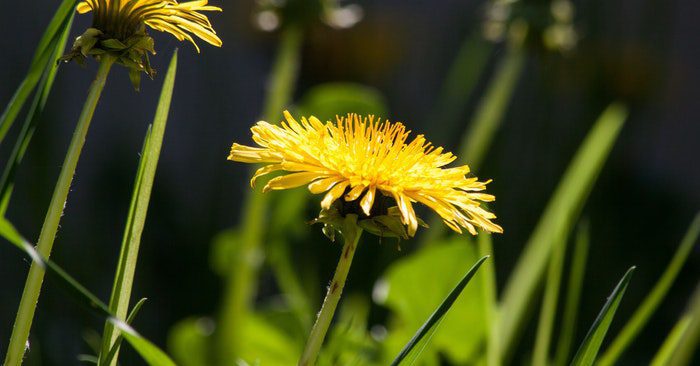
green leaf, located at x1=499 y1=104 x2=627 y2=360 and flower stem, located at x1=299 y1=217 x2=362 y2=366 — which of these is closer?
flower stem, located at x1=299 y1=217 x2=362 y2=366

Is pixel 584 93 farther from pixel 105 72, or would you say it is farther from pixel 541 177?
pixel 105 72

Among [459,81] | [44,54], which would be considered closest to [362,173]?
[44,54]

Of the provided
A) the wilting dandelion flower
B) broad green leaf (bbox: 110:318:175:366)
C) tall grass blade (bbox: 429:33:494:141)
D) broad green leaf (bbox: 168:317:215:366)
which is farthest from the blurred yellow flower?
tall grass blade (bbox: 429:33:494:141)

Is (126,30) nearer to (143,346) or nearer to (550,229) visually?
(143,346)

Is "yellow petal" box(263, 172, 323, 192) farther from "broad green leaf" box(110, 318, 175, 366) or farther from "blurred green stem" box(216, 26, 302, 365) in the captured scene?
"blurred green stem" box(216, 26, 302, 365)

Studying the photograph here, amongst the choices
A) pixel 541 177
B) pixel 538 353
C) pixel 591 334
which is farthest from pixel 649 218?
pixel 591 334
